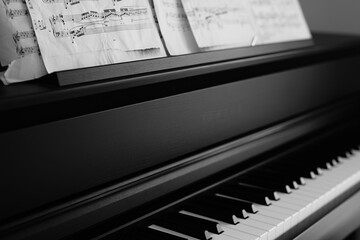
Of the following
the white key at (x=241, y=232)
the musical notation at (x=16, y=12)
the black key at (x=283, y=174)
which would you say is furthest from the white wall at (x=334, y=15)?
the musical notation at (x=16, y=12)

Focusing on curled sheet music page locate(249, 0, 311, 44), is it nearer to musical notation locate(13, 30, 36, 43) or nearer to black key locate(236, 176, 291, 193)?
black key locate(236, 176, 291, 193)

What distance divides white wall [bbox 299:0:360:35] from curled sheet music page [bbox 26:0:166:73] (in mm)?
1752

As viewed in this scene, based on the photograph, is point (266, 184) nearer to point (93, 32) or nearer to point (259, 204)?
point (259, 204)

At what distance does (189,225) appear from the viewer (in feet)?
3.44

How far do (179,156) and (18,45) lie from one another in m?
0.50

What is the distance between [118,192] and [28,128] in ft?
0.85

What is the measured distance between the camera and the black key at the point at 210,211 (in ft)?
3.56

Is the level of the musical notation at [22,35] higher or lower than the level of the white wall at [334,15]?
higher

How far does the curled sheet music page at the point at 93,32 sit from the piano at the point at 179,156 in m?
0.04

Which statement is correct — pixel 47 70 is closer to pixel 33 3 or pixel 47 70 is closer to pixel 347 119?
pixel 33 3

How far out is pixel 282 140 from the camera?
152cm

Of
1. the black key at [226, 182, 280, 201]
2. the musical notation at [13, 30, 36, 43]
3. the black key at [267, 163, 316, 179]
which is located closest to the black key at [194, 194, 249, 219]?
Result: the black key at [226, 182, 280, 201]

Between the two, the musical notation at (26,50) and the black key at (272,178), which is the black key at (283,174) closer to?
the black key at (272,178)

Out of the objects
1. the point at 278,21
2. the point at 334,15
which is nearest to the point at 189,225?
the point at 278,21
